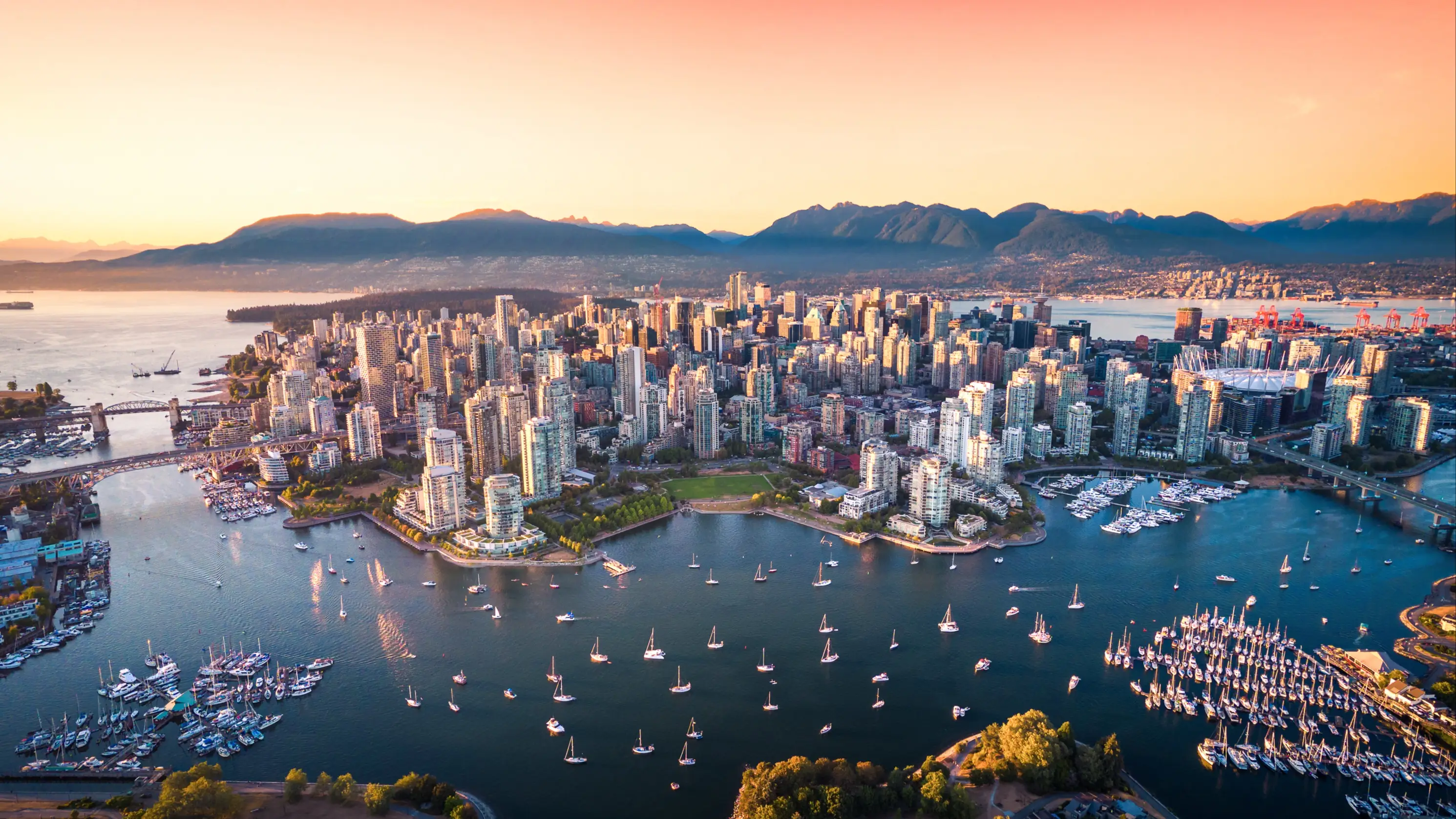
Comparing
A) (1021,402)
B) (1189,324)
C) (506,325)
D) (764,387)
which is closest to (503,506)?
(764,387)

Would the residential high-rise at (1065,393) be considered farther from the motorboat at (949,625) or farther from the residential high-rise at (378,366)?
the residential high-rise at (378,366)

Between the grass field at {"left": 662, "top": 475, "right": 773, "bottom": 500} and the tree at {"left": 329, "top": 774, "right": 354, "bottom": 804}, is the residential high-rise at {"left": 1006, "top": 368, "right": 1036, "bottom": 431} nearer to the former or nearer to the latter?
the grass field at {"left": 662, "top": 475, "right": 773, "bottom": 500}

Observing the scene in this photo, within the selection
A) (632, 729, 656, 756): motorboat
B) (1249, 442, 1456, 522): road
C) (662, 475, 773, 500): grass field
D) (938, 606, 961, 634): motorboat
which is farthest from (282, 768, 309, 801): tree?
(1249, 442, 1456, 522): road

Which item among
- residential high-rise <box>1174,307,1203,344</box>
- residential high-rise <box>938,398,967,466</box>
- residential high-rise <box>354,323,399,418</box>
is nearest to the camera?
residential high-rise <box>938,398,967,466</box>

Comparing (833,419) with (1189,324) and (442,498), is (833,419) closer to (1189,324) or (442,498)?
(442,498)

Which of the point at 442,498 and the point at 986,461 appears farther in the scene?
the point at 986,461

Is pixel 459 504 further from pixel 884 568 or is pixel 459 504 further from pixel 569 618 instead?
pixel 884 568
